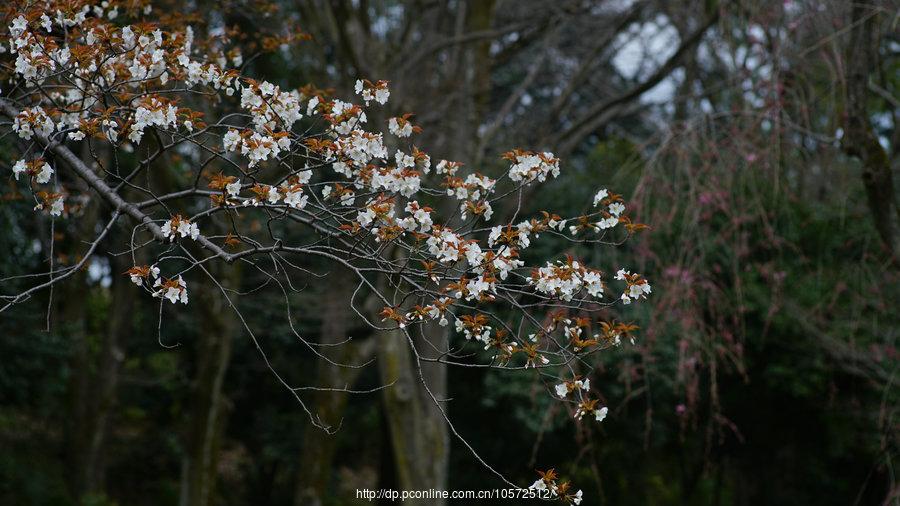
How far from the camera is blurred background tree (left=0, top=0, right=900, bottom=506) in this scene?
4.72m

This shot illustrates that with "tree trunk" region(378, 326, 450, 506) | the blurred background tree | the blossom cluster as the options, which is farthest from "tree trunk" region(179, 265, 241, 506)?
the blossom cluster

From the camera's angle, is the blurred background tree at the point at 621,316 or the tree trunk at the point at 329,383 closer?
the blurred background tree at the point at 621,316

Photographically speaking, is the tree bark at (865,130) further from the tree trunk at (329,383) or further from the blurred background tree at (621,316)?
the tree trunk at (329,383)

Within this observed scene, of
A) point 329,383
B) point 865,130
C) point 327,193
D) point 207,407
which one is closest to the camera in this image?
point 327,193

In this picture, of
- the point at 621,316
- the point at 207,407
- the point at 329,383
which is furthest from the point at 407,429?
the point at 621,316

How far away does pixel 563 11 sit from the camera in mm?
7398

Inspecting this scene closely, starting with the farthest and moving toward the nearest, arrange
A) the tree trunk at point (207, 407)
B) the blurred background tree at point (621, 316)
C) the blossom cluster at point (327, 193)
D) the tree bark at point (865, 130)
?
the tree trunk at point (207, 407)
the blurred background tree at point (621, 316)
the tree bark at point (865, 130)
the blossom cluster at point (327, 193)

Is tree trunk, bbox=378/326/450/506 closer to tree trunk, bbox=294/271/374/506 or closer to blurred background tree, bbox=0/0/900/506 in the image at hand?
blurred background tree, bbox=0/0/900/506

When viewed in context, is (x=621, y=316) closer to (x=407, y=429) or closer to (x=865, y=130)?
(x=407, y=429)

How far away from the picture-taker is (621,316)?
7.12 metres

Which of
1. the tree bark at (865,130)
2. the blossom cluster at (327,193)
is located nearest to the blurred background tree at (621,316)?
the tree bark at (865,130)

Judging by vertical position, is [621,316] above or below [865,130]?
above

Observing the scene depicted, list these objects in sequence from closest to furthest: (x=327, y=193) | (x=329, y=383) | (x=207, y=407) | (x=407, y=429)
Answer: (x=327, y=193) → (x=407, y=429) → (x=207, y=407) → (x=329, y=383)

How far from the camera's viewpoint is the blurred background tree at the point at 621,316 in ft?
15.5
